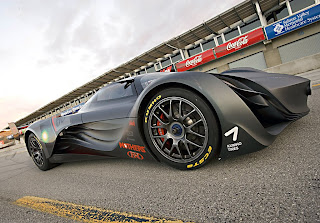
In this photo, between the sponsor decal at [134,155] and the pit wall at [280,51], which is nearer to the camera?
the sponsor decal at [134,155]

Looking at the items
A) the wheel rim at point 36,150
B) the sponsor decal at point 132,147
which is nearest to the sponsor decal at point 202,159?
the sponsor decal at point 132,147

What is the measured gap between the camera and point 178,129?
1733mm

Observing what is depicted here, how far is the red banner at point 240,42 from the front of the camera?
16525mm

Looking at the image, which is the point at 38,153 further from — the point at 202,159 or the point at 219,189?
the point at 219,189

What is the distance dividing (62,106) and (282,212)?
149 feet

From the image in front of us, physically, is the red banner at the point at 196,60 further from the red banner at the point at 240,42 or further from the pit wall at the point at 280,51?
the pit wall at the point at 280,51

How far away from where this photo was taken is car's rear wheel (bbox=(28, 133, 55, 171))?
10.7 feet

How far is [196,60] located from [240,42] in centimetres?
492

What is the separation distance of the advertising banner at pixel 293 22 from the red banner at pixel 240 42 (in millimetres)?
715

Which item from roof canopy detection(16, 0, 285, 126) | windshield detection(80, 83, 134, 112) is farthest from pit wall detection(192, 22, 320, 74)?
windshield detection(80, 83, 134, 112)

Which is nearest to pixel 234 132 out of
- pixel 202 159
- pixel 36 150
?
pixel 202 159

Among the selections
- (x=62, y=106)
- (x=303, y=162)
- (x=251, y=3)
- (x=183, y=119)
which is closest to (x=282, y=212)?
(x=303, y=162)

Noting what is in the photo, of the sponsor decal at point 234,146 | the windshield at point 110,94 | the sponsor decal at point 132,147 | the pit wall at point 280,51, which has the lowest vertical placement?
the sponsor decal at point 234,146

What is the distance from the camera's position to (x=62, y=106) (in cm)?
4062
